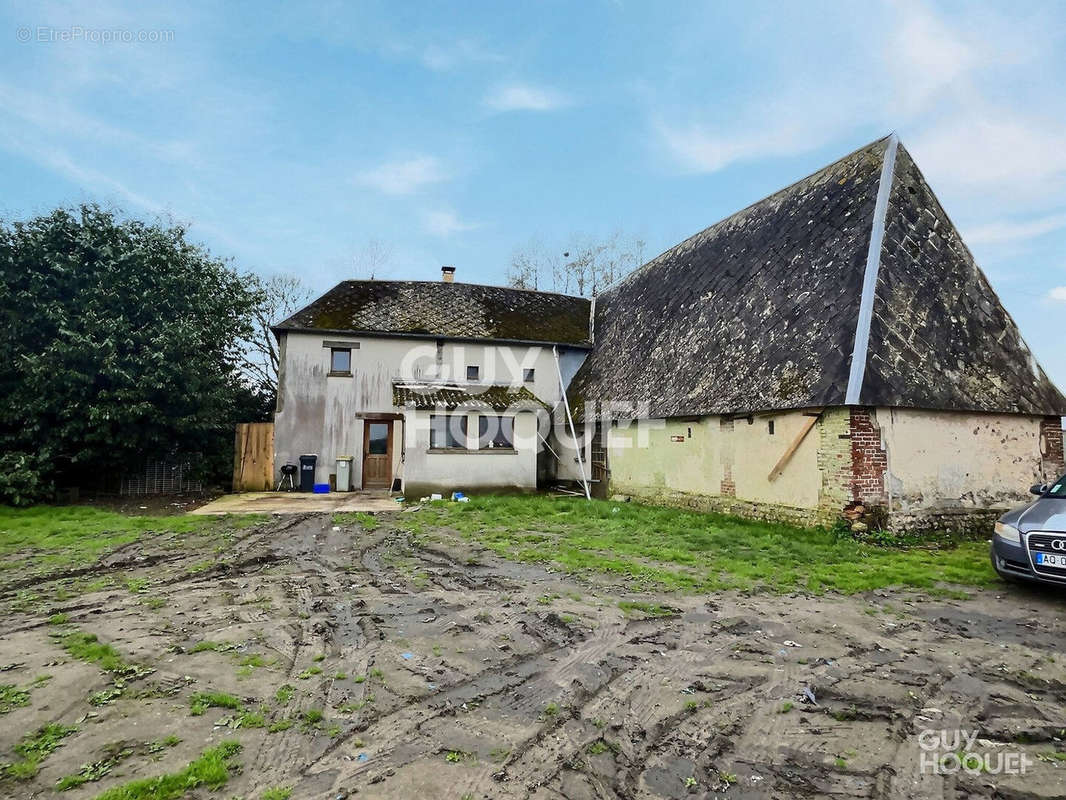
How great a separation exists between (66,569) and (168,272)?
34.1 feet

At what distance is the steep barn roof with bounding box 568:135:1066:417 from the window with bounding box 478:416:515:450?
3501mm

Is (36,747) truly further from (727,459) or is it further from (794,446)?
(727,459)

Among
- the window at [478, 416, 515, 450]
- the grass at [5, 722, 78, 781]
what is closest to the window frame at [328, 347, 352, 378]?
the window at [478, 416, 515, 450]

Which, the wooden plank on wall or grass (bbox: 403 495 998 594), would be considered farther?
the wooden plank on wall

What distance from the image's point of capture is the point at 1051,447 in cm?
1008

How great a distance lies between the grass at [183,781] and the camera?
2.40m

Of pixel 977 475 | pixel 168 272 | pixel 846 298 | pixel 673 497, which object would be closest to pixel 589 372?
pixel 673 497

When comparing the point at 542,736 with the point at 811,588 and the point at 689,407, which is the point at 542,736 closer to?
the point at 811,588

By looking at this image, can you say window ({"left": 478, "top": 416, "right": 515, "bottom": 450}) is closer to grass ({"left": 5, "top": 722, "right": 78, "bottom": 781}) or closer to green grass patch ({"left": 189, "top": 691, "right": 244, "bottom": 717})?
green grass patch ({"left": 189, "top": 691, "right": 244, "bottom": 717})

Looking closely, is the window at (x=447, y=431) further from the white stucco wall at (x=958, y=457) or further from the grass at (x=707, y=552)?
the white stucco wall at (x=958, y=457)

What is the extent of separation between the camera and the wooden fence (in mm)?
16406

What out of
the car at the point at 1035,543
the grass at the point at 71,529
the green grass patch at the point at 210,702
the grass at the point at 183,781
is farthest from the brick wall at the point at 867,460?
the grass at the point at 71,529

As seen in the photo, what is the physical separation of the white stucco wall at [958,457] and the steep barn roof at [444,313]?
1102 centimetres

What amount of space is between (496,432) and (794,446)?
8.07 meters
